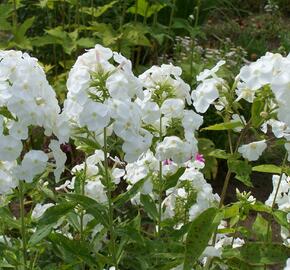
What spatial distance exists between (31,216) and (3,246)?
273mm

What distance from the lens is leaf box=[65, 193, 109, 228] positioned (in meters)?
2.08

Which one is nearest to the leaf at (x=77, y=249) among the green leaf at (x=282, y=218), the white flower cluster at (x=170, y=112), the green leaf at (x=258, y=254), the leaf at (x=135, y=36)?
the white flower cluster at (x=170, y=112)

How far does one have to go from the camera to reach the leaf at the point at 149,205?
240 centimetres

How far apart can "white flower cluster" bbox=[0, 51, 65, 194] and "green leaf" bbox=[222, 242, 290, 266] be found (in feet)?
2.32

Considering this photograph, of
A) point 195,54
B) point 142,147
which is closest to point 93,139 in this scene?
point 142,147

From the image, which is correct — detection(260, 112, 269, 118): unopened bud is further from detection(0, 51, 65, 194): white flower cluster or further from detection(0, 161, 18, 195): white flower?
detection(0, 161, 18, 195): white flower

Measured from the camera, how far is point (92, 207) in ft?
6.88

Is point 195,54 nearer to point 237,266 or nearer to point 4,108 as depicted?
point 237,266

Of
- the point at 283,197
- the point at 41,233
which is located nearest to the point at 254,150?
the point at 283,197

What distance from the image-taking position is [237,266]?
248 centimetres

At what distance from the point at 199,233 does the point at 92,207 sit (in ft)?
0.98

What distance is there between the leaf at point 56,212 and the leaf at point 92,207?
0.02 m

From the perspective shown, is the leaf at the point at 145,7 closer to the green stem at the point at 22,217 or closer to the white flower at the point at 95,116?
the green stem at the point at 22,217

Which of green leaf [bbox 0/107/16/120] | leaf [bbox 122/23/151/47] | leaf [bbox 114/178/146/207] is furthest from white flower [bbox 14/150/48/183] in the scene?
leaf [bbox 122/23/151/47]
